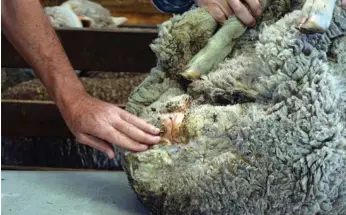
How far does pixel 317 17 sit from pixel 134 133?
0.38m

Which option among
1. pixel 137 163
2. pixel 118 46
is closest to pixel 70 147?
pixel 118 46

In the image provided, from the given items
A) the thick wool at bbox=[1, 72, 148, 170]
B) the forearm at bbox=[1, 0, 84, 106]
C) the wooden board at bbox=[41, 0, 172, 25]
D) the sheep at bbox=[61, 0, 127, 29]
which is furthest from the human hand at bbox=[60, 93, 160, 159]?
the sheep at bbox=[61, 0, 127, 29]

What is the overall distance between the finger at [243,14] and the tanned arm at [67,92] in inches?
10.4

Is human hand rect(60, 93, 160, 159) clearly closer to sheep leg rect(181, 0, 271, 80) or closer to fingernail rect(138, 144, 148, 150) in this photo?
fingernail rect(138, 144, 148, 150)

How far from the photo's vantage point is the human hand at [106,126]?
1.22m

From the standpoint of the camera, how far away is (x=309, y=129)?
1.09m

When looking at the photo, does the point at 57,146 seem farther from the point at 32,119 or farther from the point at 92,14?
the point at 92,14

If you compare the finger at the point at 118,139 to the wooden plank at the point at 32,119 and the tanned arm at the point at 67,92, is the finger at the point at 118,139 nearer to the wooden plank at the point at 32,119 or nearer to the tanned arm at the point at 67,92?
the tanned arm at the point at 67,92

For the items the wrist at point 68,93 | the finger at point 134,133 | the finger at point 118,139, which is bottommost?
the wrist at point 68,93

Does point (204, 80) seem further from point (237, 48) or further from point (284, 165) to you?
point (284, 165)

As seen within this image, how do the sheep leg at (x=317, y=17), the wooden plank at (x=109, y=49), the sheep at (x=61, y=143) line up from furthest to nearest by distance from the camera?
the sheep at (x=61, y=143) < the wooden plank at (x=109, y=49) < the sheep leg at (x=317, y=17)

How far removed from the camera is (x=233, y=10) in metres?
1.29

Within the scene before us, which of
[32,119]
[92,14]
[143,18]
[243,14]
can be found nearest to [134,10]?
[143,18]

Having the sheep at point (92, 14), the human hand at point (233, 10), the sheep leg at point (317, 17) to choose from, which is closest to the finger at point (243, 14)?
the human hand at point (233, 10)
